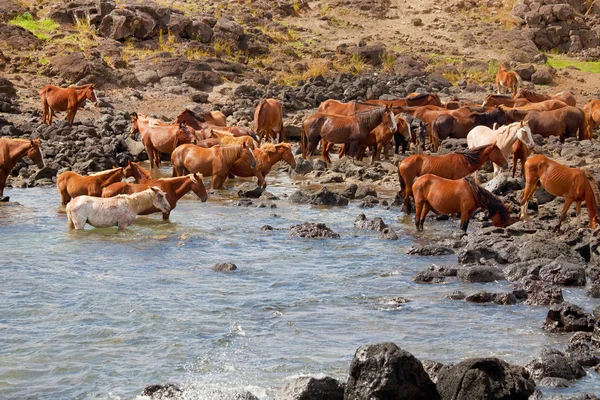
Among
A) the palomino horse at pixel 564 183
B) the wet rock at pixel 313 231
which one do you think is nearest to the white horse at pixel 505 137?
the palomino horse at pixel 564 183

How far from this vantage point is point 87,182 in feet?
54.9

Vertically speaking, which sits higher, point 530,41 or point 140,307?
point 530,41

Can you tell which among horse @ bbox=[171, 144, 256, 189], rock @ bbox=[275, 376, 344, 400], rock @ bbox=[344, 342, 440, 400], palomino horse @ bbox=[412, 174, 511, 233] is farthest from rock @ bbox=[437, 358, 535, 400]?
horse @ bbox=[171, 144, 256, 189]

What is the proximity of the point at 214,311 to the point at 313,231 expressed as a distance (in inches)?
190

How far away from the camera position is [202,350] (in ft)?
32.7

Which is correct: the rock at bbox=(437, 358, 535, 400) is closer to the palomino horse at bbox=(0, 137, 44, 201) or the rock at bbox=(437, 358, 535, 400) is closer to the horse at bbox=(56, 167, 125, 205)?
the horse at bbox=(56, 167, 125, 205)

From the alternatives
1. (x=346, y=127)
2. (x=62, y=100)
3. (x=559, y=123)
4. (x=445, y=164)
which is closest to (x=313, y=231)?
(x=445, y=164)

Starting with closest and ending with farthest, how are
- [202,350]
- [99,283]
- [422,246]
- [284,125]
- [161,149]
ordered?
[202,350] < [99,283] < [422,246] < [161,149] < [284,125]

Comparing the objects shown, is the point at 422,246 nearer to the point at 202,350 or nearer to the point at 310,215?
the point at 310,215

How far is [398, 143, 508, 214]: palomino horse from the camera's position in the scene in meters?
17.3

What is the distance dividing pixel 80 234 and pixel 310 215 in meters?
4.76

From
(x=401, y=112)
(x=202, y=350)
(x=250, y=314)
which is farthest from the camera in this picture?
(x=401, y=112)

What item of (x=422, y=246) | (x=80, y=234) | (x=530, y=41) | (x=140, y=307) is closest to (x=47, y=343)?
(x=140, y=307)

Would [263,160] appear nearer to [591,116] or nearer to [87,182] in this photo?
[87,182]
